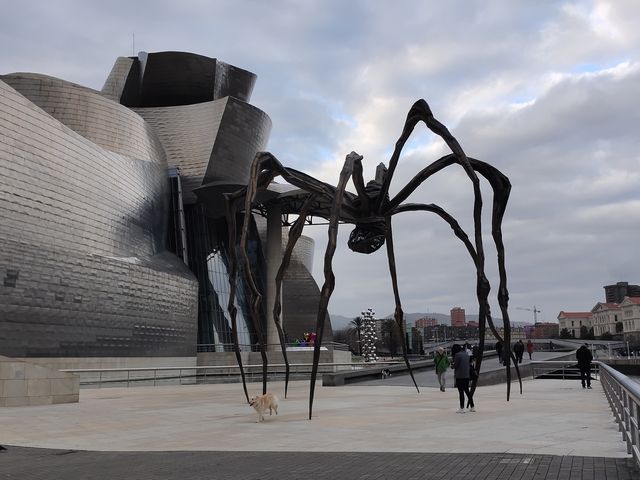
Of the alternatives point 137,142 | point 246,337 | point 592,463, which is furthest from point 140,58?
point 592,463

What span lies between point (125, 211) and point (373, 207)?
880 inches

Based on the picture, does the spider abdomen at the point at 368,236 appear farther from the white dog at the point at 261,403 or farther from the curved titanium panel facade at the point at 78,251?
the curved titanium panel facade at the point at 78,251

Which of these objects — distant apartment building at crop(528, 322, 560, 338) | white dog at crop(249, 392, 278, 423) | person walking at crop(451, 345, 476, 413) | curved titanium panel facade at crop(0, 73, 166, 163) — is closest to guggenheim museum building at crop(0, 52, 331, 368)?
curved titanium panel facade at crop(0, 73, 166, 163)

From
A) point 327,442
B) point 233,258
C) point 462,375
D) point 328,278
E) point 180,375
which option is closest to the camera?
point 327,442

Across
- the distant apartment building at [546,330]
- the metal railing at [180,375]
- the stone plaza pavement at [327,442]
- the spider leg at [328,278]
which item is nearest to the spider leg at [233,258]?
the stone plaza pavement at [327,442]

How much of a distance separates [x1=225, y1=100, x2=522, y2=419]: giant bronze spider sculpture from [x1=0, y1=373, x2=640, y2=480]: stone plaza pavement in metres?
1.01

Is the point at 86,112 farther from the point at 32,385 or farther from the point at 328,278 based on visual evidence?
the point at 328,278

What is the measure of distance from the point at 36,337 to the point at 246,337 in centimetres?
1920

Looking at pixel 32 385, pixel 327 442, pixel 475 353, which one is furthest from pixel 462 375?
pixel 32 385

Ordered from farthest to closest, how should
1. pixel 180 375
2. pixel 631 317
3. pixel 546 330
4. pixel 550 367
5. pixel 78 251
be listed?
pixel 546 330
pixel 631 317
pixel 180 375
pixel 78 251
pixel 550 367

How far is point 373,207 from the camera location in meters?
11.4

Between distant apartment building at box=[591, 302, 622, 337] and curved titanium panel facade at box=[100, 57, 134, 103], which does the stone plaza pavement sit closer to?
curved titanium panel facade at box=[100, 57, 134, 103]

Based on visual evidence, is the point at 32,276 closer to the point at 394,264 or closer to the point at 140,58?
the point at 394,264

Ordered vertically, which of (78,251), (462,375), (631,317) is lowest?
(462,375)
